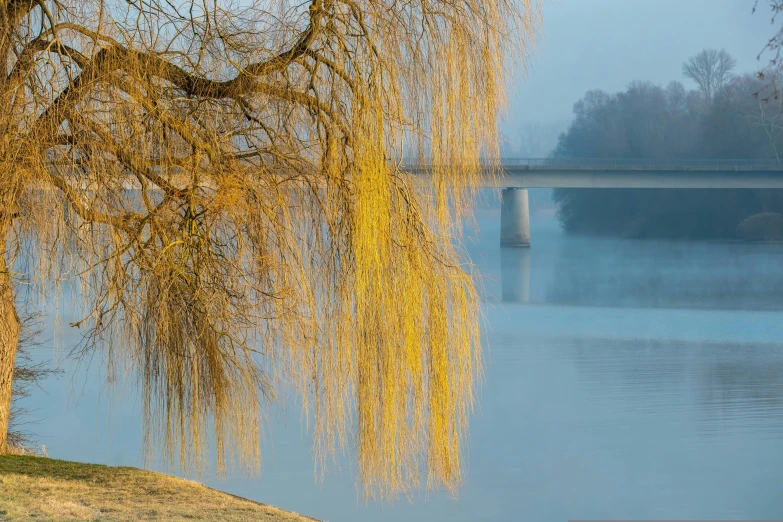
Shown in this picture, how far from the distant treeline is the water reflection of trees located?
88.1 inches

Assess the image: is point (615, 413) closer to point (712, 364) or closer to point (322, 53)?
point (712, 364)

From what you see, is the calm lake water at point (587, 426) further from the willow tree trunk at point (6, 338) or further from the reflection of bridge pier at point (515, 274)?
the reflection of bridge pier at point (515, 274)

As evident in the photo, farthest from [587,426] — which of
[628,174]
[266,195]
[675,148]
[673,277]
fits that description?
[675,148]

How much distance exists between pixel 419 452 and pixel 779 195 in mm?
36781

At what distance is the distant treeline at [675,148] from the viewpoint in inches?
1495

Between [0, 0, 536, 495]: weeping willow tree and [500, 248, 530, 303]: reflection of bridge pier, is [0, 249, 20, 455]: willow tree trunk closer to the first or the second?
[0, 0, 536, 495]: weeping willow tree

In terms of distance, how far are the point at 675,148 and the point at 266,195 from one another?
45.1 m

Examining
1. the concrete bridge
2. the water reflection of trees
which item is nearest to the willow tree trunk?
the water reflection of trees

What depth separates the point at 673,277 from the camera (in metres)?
27.5

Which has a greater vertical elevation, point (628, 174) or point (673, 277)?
point (628, 174)

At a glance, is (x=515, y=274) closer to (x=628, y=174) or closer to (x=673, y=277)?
(x=673, y=277)

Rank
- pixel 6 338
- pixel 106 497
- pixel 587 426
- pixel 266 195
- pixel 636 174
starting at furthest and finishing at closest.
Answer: pixel 636 174 → pixel 587 426 → pixel 6 338 → pixel 266 195 → pixel 106 497

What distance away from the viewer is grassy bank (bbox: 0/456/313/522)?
3947 mm

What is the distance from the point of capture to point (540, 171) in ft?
122
